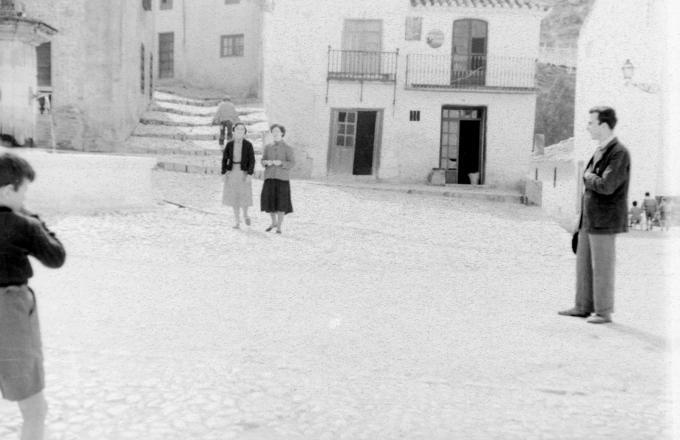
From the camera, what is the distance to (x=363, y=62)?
2438cm

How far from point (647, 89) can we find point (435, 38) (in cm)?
674

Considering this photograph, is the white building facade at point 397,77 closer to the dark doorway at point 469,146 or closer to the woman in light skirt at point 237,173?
the dark doorway at point 469,146

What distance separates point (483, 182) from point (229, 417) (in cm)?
2210

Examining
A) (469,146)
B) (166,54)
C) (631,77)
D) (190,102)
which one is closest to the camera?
(631,77)

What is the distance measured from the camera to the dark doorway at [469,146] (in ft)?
83.1

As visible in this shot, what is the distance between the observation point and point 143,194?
13.3 metres

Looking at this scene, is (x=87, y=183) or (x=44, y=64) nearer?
(x=87, y=183)

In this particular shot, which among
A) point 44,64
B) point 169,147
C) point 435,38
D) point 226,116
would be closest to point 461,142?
point 435,38

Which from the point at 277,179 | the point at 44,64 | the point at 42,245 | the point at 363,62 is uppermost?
the point at 363,62

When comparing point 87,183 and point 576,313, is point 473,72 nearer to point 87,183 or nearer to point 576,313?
point 87,183

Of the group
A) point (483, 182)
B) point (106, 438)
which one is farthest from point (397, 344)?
point (483, 182)

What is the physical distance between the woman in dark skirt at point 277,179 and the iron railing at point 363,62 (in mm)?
12702

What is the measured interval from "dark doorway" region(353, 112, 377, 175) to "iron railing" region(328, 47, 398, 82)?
4.42ft

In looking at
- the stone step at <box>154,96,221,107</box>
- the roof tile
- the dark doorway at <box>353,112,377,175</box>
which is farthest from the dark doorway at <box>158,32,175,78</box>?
the roof tile
